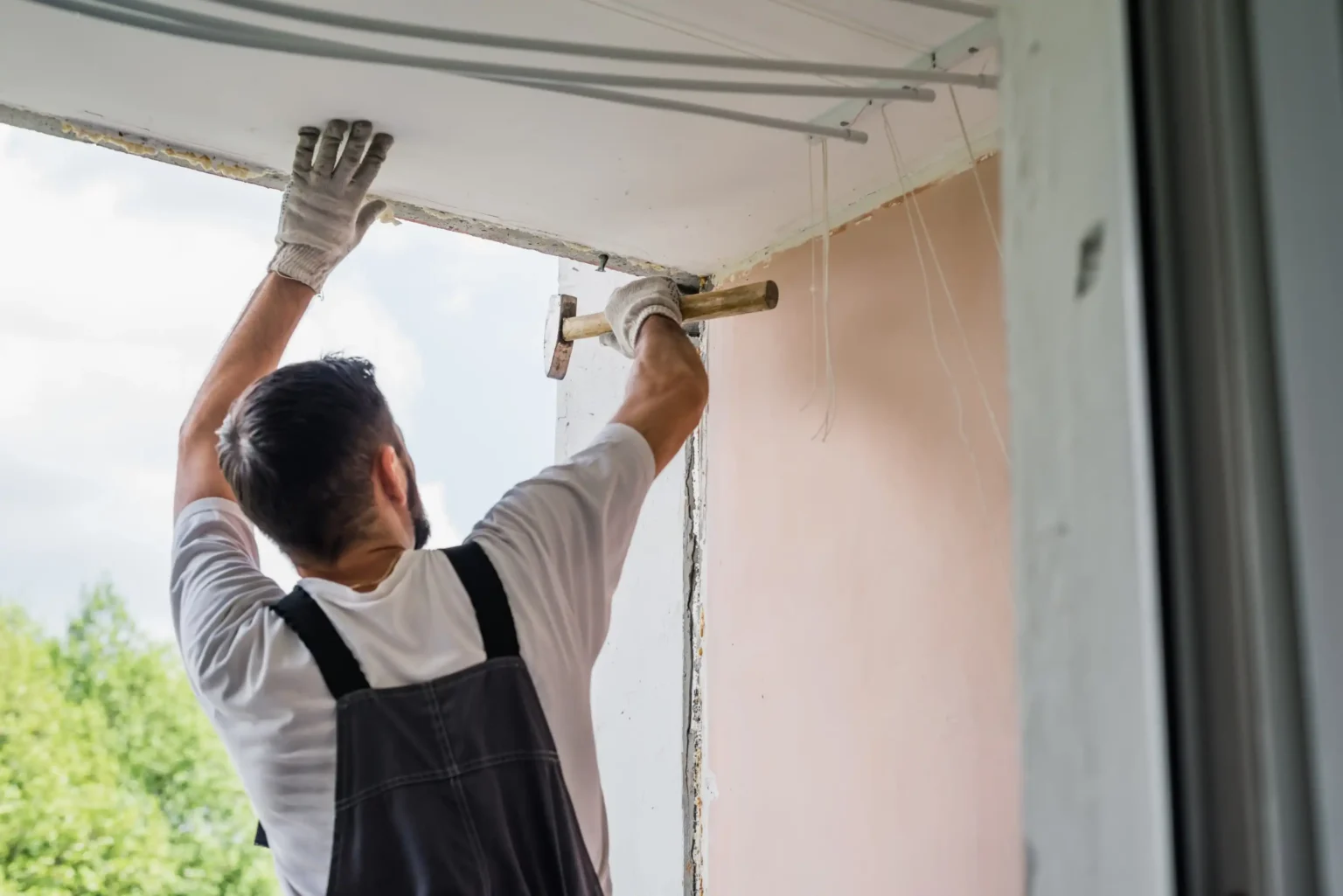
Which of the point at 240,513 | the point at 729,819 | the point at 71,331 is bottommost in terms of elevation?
the point at 729,819

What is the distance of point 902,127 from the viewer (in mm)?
1345

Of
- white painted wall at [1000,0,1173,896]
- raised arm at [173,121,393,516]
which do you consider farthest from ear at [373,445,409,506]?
white painted wall at [1000,0,1173,896]

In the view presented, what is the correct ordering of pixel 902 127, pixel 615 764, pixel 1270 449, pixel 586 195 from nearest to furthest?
1. pixel 1270 449
2. pixel 902 127
3. pixel 586 195
4. pixel 615 764

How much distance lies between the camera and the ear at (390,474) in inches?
47.7

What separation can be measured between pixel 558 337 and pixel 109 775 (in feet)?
4.72

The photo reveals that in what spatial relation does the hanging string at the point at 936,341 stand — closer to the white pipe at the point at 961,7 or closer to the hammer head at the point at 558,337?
the white pipe at the point at 961,7

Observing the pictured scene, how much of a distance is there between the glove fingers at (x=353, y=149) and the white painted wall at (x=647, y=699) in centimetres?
75

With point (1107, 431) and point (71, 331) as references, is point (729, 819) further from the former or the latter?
point (71, 331)

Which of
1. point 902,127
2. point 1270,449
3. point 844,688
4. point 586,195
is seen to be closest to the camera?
point 1270,449

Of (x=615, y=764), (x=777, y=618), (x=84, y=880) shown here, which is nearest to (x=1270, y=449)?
(x=777, y=618)

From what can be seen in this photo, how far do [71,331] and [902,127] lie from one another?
1743 millimetres

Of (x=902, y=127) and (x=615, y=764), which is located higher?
(x=902, y=127)

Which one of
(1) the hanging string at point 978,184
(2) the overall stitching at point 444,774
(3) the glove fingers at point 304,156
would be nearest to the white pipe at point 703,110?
(1) the hanging string at point 978,184

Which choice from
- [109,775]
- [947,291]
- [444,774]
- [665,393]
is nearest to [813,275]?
[947,291]
